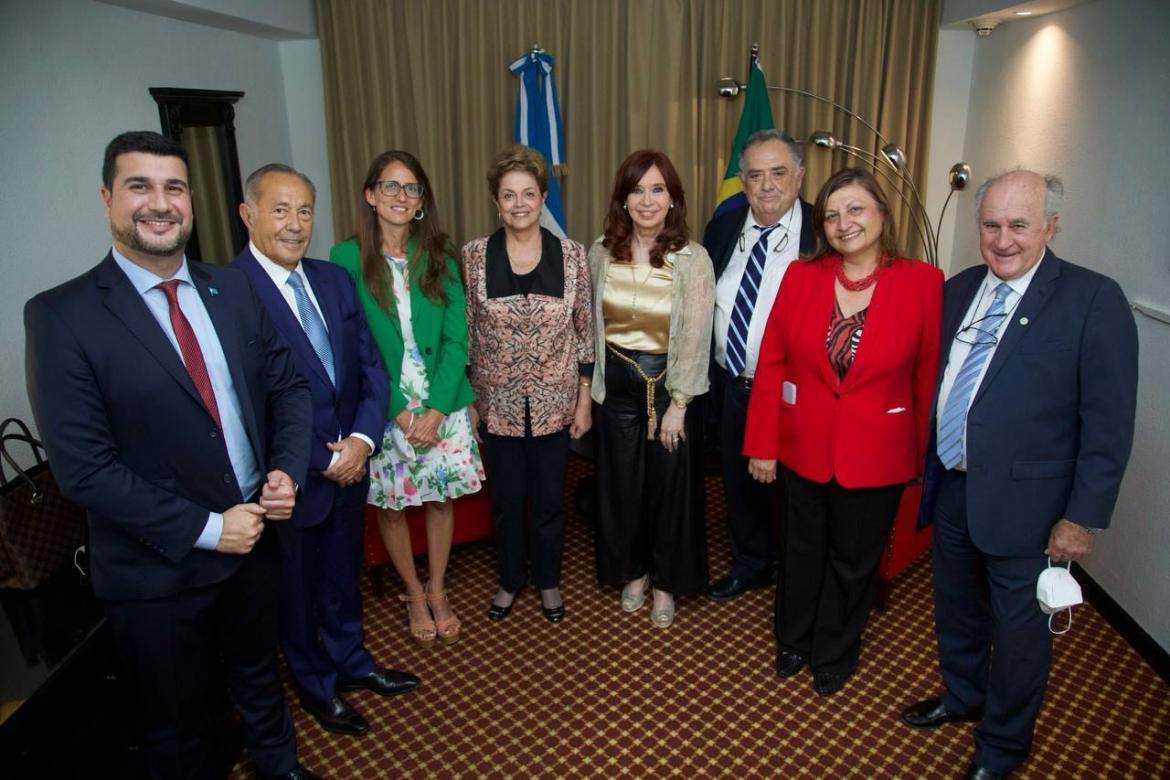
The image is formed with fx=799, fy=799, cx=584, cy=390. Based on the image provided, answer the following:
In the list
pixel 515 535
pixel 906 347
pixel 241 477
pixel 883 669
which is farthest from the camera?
pixel 515 535

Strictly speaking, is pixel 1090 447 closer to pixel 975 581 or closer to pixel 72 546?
pixel 975 581

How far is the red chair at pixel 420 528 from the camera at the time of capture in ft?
10.2

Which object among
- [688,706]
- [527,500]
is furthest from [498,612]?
[688,706]

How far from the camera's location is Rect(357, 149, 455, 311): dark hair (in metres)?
2.52

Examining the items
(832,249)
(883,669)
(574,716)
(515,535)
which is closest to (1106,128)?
(832,249)

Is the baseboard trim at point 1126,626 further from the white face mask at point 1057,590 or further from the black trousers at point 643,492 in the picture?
the black trousers at point 643,492

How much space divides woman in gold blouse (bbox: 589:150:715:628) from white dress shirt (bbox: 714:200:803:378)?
19 cm

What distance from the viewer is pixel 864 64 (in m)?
4.38

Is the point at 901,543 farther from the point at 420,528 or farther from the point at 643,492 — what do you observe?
the point at 420,528

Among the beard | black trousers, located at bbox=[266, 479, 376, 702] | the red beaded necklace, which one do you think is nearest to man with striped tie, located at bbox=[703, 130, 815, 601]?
the red beaded necklace

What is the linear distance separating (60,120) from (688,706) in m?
3.03

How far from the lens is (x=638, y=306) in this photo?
2.73 m

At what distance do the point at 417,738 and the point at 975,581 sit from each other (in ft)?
5.68

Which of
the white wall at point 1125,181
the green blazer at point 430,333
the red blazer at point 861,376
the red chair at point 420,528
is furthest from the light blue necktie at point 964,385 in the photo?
the red chair at point 420,528
